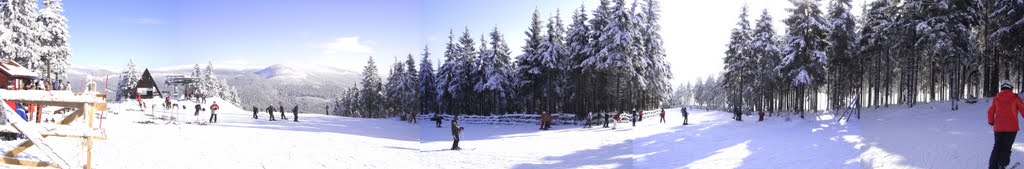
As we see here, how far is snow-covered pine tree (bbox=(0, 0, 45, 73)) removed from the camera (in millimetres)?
31141

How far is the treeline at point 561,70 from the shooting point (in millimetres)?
31672

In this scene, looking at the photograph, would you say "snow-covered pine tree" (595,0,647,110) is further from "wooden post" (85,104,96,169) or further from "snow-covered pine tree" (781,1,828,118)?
"wooden post" (85,104,96,169)

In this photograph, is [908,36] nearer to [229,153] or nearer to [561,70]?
[561,70]

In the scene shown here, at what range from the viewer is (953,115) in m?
22.0

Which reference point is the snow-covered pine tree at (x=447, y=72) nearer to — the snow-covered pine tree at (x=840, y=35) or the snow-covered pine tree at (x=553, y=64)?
the snow-covered pine tree at (x=553, y=64)

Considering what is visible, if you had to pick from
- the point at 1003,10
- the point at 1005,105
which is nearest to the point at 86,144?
the point at 1005,105

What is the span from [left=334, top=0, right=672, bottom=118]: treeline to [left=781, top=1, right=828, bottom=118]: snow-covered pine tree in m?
7.89

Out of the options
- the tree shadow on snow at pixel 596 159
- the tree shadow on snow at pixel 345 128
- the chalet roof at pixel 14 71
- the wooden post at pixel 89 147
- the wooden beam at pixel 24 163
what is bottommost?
the tree shadow on snow at pixel 596 159

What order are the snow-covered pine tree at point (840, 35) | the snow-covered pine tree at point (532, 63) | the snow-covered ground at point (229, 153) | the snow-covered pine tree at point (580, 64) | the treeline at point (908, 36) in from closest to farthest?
the snow-covered ground at point (229, 153) < the treeline at point (908, 36) < the snow-covered pine tree at point (840, 35) < the snow-covered pine tree at point (580, 64) < the snow-covered pine tree at point (532, 63)

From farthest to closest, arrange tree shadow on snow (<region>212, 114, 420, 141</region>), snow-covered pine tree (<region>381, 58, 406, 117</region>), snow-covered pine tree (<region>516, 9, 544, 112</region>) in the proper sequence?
1. snow-covered pine tree (<region>381, 58, 406, 117</region>)
2. snow-covered pine tree (<region>516, 9, 544, 112</region>)
3. tree shadow on snow (<region>212, 114, 420, 141</region>)

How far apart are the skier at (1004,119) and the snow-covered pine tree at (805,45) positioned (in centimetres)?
2238

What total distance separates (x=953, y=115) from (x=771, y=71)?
54.7ft

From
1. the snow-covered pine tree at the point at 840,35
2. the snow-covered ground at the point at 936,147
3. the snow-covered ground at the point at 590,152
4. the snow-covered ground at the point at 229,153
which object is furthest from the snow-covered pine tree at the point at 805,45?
the snow-covered ground at the point at 229,153

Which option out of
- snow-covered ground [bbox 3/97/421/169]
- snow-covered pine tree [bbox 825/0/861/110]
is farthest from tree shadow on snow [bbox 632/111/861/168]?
snow-covered pine tree [bbox 825/0/861/110]
